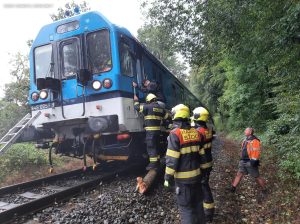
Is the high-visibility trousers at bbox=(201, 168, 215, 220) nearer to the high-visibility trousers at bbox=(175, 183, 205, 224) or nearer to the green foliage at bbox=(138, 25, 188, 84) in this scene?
the high-visibility trousers at bbox=(175, 183, 205, 224)

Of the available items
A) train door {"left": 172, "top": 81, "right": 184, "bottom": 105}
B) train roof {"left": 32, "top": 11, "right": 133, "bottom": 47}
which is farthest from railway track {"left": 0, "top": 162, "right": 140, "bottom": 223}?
train door {"left": 172, "top": 81, "right": 184, "bottom": 105}

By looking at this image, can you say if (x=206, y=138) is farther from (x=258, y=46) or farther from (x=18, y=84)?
(x=18, y=84)

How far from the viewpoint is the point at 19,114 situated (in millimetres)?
17797

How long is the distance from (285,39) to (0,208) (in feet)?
21.8

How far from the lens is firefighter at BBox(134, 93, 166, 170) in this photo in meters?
7.32

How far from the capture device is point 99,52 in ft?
24.3

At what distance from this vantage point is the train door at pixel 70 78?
7.41m

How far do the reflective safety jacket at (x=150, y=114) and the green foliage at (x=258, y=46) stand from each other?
3155 mm

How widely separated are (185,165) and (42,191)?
3.89m

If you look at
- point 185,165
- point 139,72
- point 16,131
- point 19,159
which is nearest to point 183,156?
point 185,165

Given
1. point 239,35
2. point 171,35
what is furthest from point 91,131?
point 171,35

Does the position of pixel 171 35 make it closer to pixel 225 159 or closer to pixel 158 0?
pixel 158 0

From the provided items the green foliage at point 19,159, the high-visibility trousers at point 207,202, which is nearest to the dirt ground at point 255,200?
the high-visibility trousers at point 207,202

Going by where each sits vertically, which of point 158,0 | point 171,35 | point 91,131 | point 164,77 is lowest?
point 91,131
